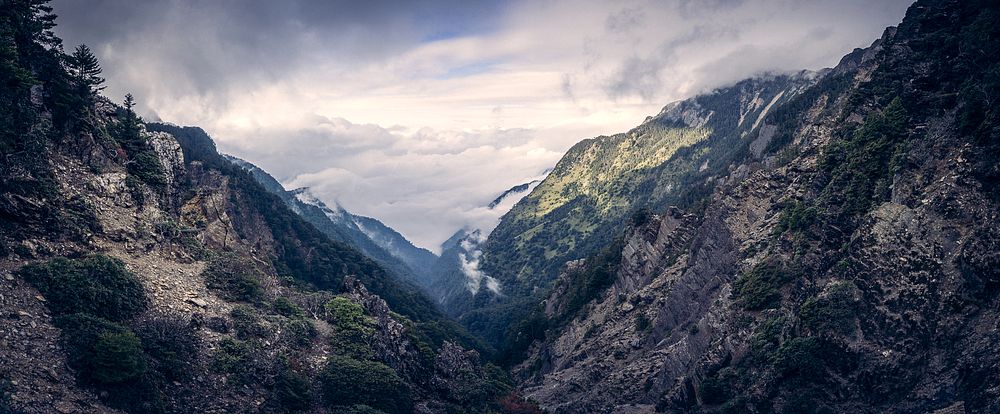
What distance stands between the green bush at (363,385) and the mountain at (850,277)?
3311 cm

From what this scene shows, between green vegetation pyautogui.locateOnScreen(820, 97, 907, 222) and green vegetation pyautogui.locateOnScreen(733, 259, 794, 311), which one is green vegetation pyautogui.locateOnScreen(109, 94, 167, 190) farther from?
green vegetation pyautogui.locateOnScreen(820, 97, 907, 222)

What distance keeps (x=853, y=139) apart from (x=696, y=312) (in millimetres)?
28896

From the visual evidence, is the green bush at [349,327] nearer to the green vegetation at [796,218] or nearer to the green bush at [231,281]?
the green bush at [231,281]

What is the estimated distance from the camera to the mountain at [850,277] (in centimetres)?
4975

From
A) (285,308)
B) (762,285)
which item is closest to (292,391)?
(285,308)

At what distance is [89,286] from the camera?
46.0m

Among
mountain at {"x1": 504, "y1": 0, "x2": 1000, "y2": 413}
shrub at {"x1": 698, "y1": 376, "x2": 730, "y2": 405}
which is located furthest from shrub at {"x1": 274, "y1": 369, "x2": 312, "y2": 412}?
mountain at {"x1": 504, "y1": 0, "x2": 1000, "y2": 413}

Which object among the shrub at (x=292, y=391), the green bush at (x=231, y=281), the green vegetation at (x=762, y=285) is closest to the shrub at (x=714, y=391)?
the green vegetation at (x=762, y=285)

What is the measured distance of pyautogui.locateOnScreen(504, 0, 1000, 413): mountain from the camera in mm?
49750

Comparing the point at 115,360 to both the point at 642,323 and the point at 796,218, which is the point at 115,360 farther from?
the point at 796,218

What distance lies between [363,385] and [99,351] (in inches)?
883

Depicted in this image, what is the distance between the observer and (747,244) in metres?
81.1

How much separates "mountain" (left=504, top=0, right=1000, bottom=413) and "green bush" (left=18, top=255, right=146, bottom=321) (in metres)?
56.1

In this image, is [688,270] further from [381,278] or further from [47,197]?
[381,278]
